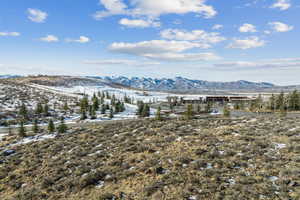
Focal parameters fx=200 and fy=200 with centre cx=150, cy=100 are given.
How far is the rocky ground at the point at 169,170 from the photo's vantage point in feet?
26.0

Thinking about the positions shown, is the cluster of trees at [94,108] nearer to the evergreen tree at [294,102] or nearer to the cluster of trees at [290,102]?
the cluster of trees at [290,102]

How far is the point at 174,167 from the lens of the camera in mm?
10203

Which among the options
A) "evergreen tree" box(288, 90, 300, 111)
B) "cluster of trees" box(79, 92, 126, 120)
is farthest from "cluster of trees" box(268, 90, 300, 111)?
"cluster of trees" box(79, 92, 126, 120)

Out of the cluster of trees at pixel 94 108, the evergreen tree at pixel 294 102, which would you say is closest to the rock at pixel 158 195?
the cluster of trees at pixel 94 108

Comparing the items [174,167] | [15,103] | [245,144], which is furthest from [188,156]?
[15,103]

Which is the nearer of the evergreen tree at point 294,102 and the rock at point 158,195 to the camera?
the rock at point 158,195

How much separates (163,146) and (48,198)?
7.50 meters

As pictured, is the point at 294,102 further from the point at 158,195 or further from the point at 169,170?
the point at 158,195

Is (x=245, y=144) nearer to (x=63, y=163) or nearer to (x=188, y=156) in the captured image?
(x=188, y=156)

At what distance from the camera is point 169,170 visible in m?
9.99

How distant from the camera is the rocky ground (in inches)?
312

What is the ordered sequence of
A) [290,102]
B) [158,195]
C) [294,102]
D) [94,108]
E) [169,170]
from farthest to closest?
[290,102]
[294,102]
[94,108]
[169,170]
[158,195]

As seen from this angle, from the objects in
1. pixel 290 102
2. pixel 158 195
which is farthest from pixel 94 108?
pixel 290 102

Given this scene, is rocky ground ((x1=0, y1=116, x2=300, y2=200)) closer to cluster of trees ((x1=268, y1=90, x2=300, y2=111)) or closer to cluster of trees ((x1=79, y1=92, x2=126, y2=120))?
cluster of trees ((x1=79, y1=92, x2=126, y2=120))
